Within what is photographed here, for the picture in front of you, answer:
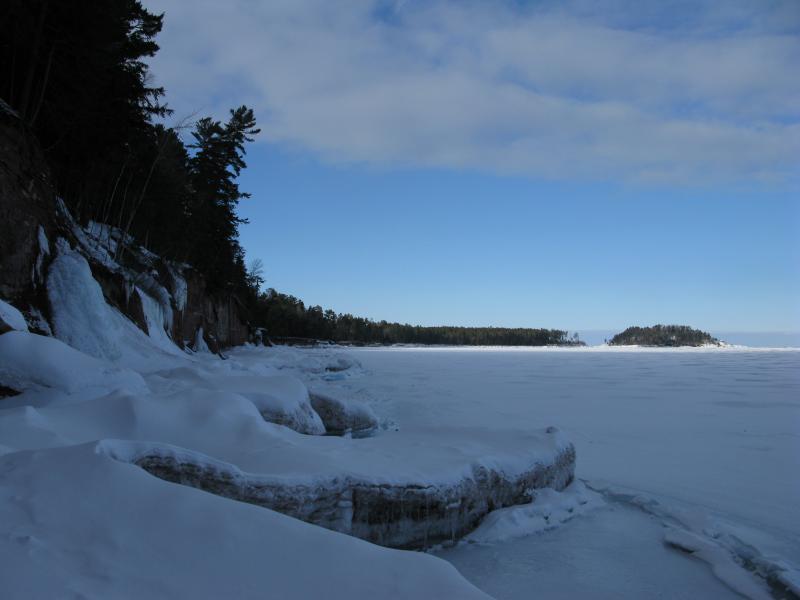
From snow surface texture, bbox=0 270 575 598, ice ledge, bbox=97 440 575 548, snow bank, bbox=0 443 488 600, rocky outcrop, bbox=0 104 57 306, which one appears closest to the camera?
snow bank, bbox=0 443 488 600

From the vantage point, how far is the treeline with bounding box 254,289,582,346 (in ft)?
235

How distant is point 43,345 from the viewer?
5758mm

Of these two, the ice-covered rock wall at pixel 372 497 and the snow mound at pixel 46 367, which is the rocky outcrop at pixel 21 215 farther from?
the ice-covered rock wall at pixel 372 497

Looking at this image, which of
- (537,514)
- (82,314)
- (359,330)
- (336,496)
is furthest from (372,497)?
(359,330)

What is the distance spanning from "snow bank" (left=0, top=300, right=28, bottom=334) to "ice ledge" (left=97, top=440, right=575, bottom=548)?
3.72 m

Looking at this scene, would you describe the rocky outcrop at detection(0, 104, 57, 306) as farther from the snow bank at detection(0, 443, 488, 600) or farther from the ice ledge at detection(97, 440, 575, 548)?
the snow bank at detection(0, 443, 488, 600)

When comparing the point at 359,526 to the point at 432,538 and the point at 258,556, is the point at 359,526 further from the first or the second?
the point at 258,556

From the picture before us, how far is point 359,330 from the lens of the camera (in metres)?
99.2

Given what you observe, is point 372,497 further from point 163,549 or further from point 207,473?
point 163,549

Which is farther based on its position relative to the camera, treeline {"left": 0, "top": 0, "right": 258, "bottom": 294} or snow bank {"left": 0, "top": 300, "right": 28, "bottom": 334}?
treeline {"left": 0, "top": 0, "right": 258, "bottom": 294}

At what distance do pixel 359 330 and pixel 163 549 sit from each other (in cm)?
9746

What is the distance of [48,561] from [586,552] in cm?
343

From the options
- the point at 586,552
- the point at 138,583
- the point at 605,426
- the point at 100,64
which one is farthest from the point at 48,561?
the point at 100,64

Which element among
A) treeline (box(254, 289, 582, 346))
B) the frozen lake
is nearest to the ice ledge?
the frozen lake
